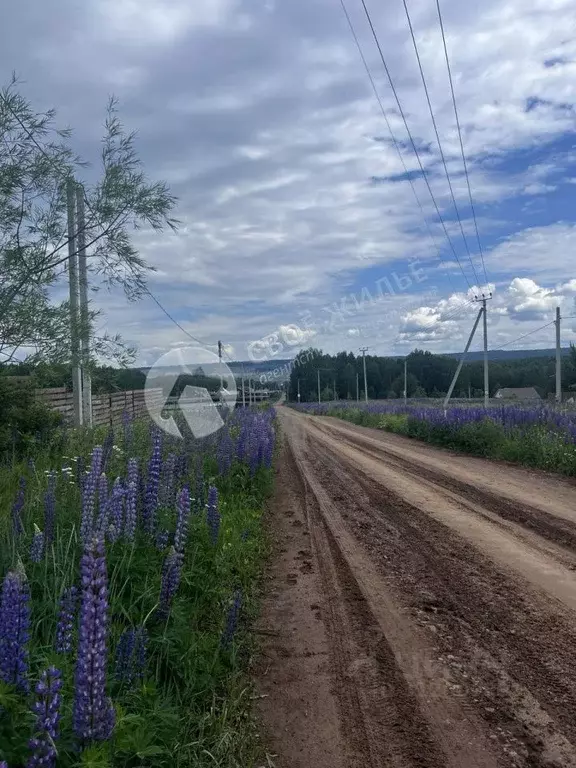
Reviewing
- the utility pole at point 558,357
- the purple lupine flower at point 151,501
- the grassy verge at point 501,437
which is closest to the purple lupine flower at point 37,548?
the purple lupine flower at point 151,501

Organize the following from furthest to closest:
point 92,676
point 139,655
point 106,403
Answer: point 106,403, point 139,655, point 92,676

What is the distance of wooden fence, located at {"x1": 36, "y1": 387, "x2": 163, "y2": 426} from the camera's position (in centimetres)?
1245

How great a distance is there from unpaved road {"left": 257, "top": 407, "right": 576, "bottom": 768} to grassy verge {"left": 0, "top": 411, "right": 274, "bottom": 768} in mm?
358

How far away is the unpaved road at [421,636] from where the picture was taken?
10.6 ft

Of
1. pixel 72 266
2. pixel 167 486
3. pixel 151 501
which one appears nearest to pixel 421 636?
pixel 151 501

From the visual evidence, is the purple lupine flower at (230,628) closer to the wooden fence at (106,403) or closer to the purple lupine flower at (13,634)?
the purple lupine flower at (13,634)

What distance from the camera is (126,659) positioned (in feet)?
9.71

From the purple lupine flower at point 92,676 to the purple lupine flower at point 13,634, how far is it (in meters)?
0.34

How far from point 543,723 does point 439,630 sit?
4.32 feet

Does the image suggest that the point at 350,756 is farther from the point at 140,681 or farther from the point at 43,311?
the point at 43,311

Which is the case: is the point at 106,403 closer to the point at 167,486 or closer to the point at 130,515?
the point at 167,486

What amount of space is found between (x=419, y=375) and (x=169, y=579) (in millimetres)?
95583

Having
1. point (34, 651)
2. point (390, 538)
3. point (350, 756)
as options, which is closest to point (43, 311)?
point (34, 651)

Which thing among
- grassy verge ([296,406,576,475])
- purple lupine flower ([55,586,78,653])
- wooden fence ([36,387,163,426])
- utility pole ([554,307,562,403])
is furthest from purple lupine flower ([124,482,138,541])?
utility pole ([554,307,562,403])
